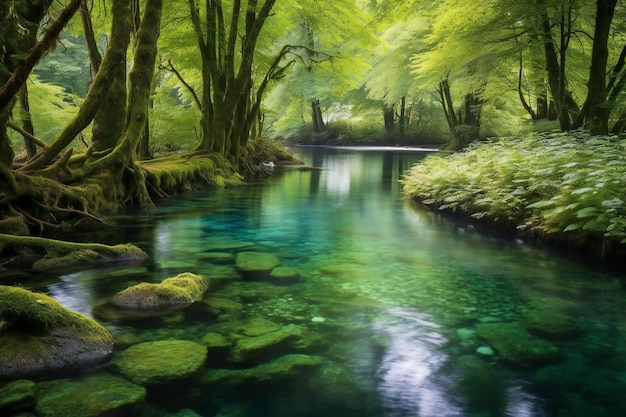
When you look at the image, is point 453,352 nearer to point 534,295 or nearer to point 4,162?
point 534,295

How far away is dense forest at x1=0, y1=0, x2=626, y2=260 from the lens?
7.57m

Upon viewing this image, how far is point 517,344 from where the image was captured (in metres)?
4.22

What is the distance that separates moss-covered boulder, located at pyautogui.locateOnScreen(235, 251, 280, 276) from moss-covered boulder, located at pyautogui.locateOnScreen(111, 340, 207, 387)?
239cm

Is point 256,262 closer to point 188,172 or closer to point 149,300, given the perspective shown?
point 149,300

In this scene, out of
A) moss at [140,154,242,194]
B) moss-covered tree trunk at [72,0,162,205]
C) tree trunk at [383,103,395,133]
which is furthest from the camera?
tree trunk at [383,103,395,133]

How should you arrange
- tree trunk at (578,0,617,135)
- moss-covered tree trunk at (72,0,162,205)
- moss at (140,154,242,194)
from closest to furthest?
moss-covered tree trunk at (72,0,162,205) → tree trunk at (578,0,617,135) → moss at (140,154,242,194)

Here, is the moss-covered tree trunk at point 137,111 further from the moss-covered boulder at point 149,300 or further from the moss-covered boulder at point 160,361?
the moss-covered boulder at point 160,361

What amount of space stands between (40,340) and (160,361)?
2.78ft

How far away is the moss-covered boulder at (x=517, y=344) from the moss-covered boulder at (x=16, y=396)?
3367 millimetres

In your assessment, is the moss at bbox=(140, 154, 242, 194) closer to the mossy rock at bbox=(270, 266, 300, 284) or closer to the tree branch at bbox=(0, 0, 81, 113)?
the tree branch at bbox=(0, 0, 81, 113)

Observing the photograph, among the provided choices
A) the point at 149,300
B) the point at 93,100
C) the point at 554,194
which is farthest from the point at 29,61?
the point at 554,194

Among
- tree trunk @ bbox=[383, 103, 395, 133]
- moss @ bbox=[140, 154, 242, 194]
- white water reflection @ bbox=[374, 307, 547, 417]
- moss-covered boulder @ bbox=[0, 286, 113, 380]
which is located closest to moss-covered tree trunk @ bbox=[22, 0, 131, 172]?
moss @ bbox=[140, 154, 242, 194]

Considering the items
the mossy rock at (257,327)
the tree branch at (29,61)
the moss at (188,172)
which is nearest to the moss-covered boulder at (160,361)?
the mossy rock at (257,327)

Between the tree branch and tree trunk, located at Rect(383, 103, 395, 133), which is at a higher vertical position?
tree trunk, located at Rect(383, 103, 395, 133)
